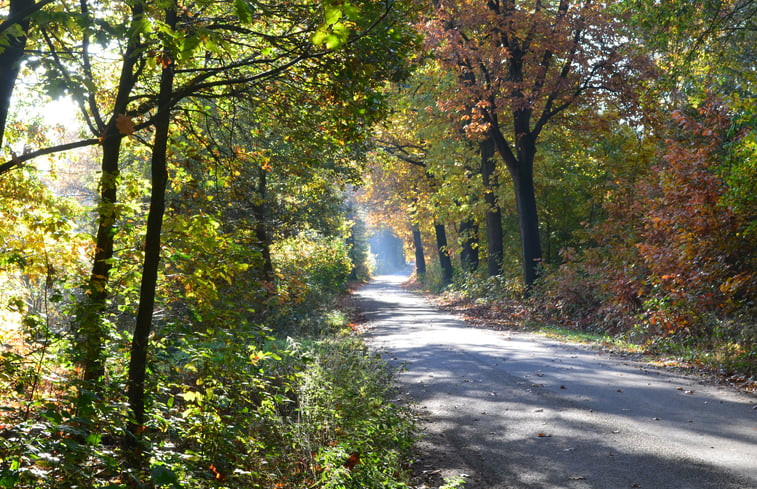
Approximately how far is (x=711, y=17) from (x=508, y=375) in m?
9.84

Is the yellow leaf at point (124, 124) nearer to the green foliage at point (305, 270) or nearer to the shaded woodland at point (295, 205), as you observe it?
the shaded woodland at point (295, 205)

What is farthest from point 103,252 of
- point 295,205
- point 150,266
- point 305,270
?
point 305,270

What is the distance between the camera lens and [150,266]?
5.05 metres

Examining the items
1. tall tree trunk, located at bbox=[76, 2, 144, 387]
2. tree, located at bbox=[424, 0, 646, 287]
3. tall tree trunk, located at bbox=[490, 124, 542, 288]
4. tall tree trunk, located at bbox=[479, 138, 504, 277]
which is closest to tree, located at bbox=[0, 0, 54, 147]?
tall tree trunk, located at bbox=[76, 2, 144, 387]

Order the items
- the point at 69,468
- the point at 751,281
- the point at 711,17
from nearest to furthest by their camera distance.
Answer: the point at 69,468, the point at 751,281, the point at 711,17

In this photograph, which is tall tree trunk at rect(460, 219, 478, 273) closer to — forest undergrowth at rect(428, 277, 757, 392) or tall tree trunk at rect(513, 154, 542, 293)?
forest undergrowth at rect(428, 277, 757, 392)

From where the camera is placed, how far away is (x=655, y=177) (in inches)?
648

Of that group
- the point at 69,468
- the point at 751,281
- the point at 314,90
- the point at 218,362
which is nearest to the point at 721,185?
the point at 751,281

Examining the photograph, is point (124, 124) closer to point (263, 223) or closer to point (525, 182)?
point (263, 223)

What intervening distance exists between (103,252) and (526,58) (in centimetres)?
1719

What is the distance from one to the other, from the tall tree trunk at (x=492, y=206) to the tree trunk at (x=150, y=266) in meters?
19.8

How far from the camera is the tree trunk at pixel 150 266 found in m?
4.75

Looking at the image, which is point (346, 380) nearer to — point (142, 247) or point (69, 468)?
point (142, 247)

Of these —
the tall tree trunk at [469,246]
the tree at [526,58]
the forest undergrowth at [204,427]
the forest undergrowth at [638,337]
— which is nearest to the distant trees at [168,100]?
the forest undergrowth at [204,427]
